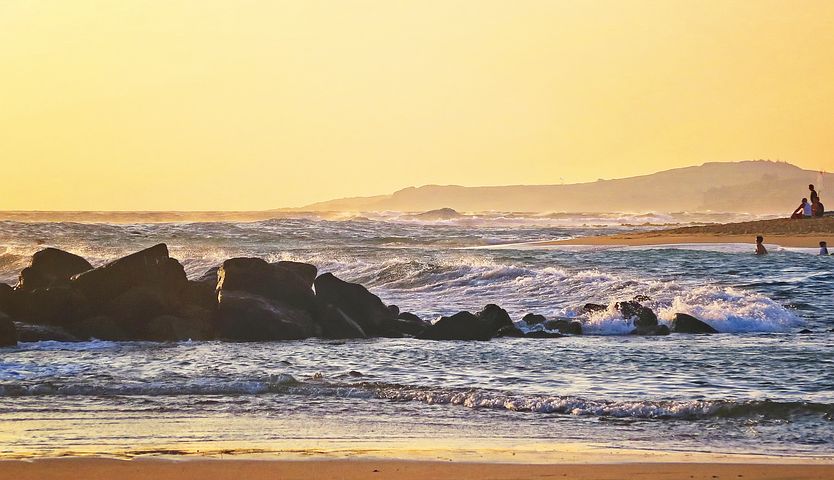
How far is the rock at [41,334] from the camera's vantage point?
18.2 metres

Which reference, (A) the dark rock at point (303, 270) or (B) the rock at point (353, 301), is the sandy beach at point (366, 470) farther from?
(A) the dark rock at point (303, 270)

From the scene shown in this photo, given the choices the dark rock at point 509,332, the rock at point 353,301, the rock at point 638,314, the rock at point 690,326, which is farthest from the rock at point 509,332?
the rock at point 690,326

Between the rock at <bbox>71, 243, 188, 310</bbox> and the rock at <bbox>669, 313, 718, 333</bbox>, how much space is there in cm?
881

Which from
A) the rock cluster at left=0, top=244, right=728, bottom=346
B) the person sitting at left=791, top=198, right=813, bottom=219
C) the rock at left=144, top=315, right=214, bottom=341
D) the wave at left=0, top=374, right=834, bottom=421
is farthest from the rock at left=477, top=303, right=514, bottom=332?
the person sitting at left=791, top=198, right=813, bottom=219

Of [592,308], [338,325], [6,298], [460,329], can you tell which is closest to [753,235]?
[592,308]

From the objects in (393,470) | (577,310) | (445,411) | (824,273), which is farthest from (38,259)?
(824,273)

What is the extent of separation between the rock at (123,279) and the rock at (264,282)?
93 centimetres

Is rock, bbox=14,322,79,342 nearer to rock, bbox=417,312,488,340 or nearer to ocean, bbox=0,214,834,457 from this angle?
ocean, bbox=0,214,834,457

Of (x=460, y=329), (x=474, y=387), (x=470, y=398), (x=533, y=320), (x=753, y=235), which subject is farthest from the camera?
(x=753, y=235)

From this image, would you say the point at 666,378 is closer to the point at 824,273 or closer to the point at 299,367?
the point at 299,367

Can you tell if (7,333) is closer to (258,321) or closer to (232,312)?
(232,312)

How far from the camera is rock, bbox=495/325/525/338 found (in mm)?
18812

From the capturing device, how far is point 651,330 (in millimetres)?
19141

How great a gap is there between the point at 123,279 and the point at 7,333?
8.69 ft
